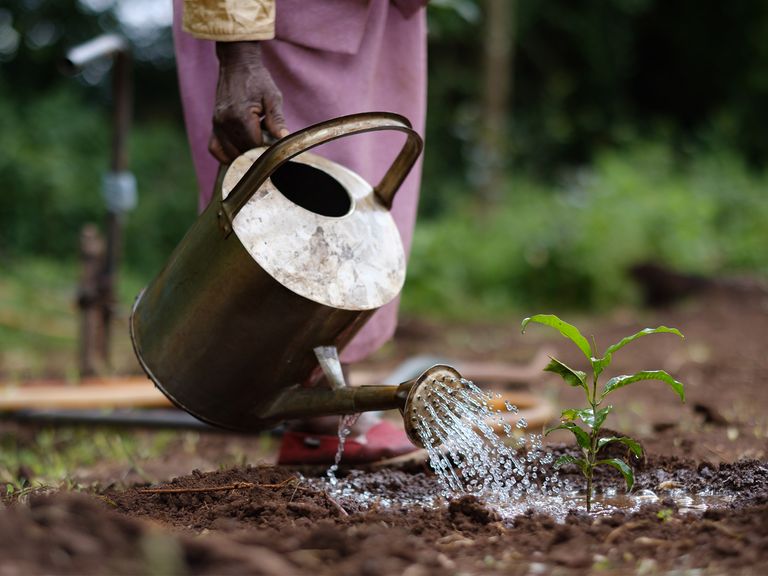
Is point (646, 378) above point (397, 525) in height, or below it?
above

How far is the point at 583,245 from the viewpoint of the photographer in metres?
7.05

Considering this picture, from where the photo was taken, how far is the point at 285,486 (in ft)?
6.25

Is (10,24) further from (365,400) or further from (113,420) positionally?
(365,400)

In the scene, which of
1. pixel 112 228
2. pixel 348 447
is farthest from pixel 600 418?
pixel 112 228

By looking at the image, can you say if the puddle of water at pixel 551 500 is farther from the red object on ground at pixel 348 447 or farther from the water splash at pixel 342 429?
the red object on ground at pixel 348 447

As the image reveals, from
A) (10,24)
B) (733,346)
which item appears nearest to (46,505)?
(733,346)

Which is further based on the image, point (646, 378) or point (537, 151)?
point (537, 151)

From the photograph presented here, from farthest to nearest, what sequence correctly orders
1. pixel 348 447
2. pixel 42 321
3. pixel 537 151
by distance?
pixel 537 151, pixel 42 321, pixel 348 447

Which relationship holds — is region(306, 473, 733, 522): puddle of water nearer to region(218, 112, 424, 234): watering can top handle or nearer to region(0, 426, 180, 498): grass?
region(218, 112, 424, 234): watering can top handle

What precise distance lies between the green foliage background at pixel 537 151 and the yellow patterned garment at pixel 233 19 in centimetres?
286

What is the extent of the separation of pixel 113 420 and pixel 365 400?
1.73 m

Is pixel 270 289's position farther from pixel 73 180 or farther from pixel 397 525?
pixel 73 180

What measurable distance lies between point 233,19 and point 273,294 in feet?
2.19

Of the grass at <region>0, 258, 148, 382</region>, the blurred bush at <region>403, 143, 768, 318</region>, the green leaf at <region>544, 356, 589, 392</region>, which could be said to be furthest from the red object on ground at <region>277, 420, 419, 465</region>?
the blurred bush at <region>403, 143, 768, 318</region>
